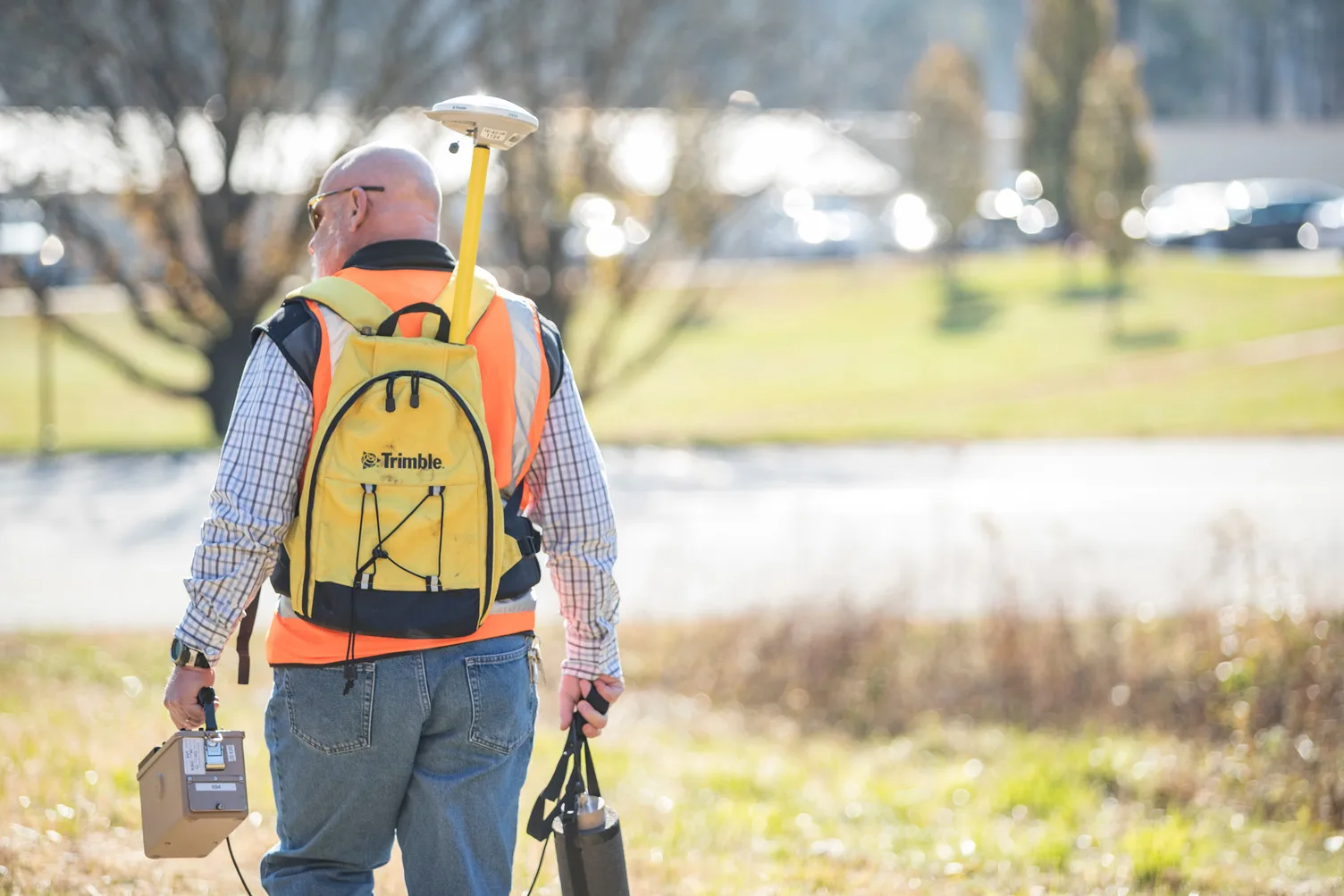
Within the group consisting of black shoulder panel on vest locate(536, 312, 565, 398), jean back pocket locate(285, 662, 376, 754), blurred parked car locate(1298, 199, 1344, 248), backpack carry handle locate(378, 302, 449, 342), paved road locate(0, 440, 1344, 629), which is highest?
blurred parked car locate(1298, 199, 1344, 248)

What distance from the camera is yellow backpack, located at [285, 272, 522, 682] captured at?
2.93m

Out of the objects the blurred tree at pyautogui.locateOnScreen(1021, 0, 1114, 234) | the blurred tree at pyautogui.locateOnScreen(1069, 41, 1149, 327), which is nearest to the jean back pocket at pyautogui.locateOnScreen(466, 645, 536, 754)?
the blurred tree at pyautogui.locateOnScreen(1069, 41, 1149, 327)

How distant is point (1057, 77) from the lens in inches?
1535

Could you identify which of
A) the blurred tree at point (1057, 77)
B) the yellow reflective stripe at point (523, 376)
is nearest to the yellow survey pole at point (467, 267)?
the yellow reflective stripe at point (523, 376)

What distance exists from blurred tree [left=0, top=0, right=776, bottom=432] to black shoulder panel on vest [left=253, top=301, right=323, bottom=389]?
10131mm

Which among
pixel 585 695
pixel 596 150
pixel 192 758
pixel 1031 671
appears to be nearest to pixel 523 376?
pixel 585 695

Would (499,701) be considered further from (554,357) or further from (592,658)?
(554,357)

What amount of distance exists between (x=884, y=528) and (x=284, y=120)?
21.5 ft

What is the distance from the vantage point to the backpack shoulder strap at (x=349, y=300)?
2.98 metres

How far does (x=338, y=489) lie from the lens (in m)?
2.93

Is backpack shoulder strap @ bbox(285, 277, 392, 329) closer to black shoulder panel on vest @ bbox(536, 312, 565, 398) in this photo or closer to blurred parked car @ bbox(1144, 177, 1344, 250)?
black shoulder panel on vest @ bbox(536, 312, 565, 398)

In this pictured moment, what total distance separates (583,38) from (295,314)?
1189 cm

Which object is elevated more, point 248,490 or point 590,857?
point 248,490

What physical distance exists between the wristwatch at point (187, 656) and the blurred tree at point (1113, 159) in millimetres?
26862
